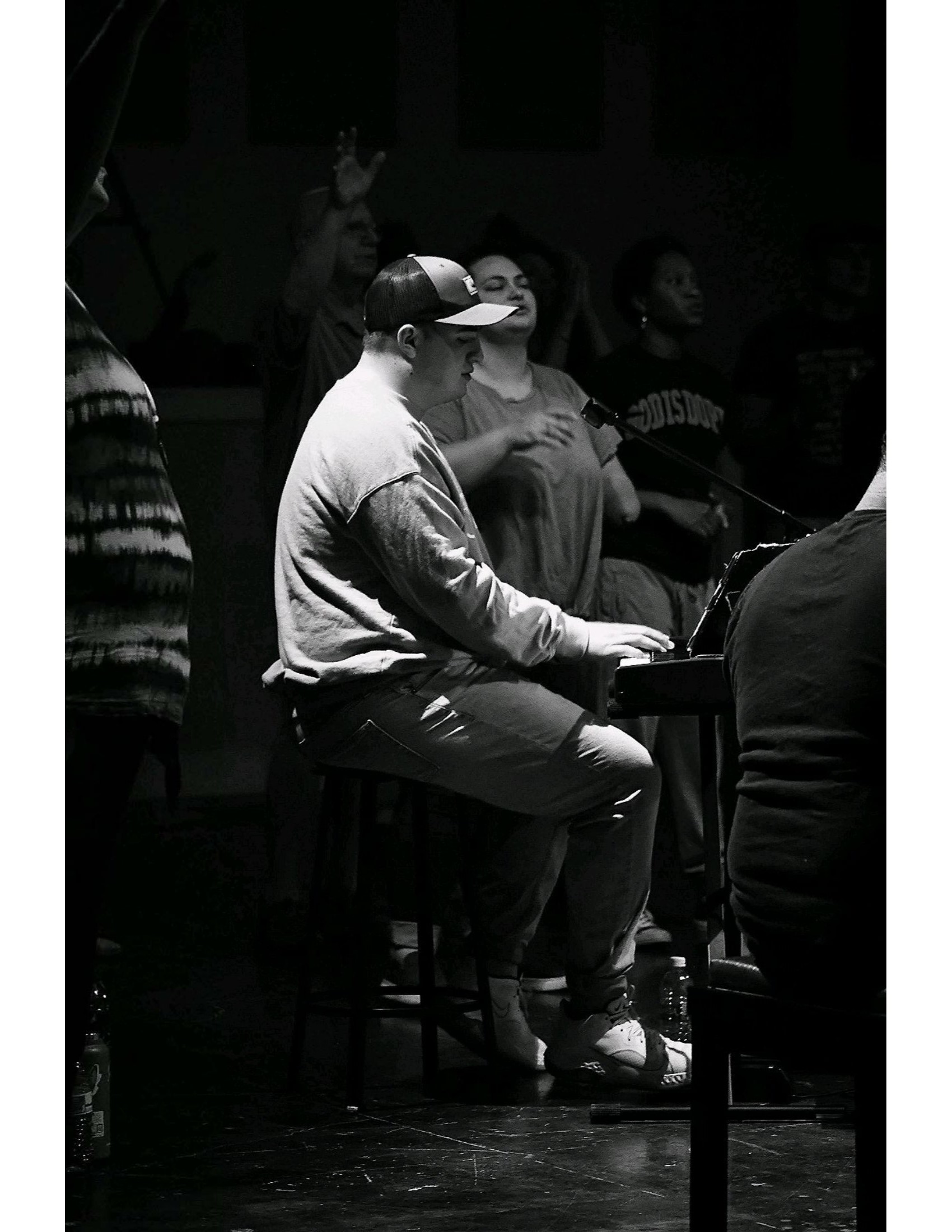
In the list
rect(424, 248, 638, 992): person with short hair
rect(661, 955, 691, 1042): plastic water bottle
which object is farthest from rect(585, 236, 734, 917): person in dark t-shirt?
rect(661, 955, 691, 1042): plastic water bottle

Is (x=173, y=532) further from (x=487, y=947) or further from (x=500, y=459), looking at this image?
(x=500, y=459)

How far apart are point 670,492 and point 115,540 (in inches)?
122

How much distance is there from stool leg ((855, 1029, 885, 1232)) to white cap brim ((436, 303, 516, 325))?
6.30 feet

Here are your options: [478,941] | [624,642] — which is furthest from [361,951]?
[624,642]

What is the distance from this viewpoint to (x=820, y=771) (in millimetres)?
2211

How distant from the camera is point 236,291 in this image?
5.52m

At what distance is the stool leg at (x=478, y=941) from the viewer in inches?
142

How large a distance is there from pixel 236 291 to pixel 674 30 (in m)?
1.58

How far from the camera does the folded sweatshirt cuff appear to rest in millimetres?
3596

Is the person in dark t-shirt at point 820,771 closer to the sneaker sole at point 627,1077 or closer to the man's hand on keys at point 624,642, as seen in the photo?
the man's hand on keys at point 624,642

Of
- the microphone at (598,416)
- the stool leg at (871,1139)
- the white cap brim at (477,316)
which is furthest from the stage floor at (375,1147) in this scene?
the white cap brim at (477,316)

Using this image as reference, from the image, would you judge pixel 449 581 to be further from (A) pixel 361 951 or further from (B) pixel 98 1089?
(B) pixel 98 1089

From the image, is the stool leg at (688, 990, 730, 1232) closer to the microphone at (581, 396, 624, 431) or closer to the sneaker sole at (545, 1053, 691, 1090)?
the sneaker sole at (545, 1053, 691, 1090)
